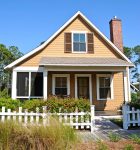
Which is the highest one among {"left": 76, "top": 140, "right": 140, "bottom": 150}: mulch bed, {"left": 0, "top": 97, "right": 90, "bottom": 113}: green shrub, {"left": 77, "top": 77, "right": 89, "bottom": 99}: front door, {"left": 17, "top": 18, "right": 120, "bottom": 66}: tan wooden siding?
{"left": 17, "top": 18, "right": 120, "bottom": 66}: tan wooden siding

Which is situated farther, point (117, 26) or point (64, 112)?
point (117, 26)

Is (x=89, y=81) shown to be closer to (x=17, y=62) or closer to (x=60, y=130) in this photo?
(x=17, y=62)

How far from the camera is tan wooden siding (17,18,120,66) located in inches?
808

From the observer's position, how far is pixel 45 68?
1820 centimetres

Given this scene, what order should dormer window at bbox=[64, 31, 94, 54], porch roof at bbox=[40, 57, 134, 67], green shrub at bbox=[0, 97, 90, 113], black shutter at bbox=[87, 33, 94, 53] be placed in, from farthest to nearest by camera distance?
black shutter at bbox=[87, 33, 94, 53], dormer window at bbox=[64, 31, 94, 54], porch roof at bbox=[40, 57, 134, 67], green shrub at bbox=[0, 97, 90, 113]

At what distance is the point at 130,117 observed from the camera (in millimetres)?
12805

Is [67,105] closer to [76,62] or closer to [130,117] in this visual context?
[130,117]

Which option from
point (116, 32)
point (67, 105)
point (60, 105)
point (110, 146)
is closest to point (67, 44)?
point (116, 32)

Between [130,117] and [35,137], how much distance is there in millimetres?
7001

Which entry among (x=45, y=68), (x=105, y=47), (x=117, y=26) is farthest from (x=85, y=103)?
(x=117, y=26)

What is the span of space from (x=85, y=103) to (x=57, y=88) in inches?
302

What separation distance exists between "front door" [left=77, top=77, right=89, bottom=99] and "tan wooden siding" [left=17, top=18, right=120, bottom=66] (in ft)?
5.80

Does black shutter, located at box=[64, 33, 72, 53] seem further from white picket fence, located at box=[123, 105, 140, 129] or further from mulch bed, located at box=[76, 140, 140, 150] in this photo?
mulch bed, located at box=[76, 140, 140, 150]

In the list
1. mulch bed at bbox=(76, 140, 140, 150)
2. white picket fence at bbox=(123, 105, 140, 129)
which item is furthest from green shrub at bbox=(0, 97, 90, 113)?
mulch bed at bbox=(76, 140, 140, 150)
